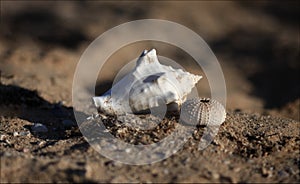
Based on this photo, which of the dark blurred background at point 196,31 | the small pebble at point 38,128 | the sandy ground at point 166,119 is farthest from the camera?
the dark blurred background at point 196,31

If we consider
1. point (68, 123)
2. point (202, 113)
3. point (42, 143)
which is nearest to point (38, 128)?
point (68, 123)

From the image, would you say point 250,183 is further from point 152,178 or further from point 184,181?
point 152,178

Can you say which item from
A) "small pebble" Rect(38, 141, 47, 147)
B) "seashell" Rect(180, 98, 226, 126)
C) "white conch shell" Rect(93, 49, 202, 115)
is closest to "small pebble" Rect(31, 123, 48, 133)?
"small pebble" Rect(38, 141, 47, 147)

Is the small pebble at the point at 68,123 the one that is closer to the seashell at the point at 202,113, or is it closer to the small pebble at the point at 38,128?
the small pebble at the point at 38,128

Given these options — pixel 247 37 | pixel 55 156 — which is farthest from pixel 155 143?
pixel 247 37

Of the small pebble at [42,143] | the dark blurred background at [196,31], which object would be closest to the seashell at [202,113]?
the small pebble at [42,143]

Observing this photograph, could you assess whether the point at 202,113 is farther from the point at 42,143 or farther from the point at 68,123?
the point at 68,123

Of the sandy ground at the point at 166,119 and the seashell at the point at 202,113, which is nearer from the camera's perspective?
the sandy ground at the point at 166,119

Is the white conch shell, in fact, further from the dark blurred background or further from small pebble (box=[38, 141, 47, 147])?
the dark blurred background
